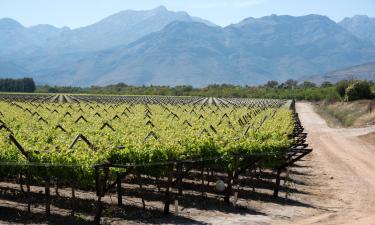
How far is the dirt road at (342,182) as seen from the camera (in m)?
21.5

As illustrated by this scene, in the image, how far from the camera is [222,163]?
22906 mm

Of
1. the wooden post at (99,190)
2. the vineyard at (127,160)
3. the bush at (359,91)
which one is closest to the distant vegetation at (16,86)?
the bush at (359,91)

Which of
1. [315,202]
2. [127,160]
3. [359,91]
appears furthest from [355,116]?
[127,160]

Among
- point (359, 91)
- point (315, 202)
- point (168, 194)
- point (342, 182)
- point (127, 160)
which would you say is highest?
point (359, 91)

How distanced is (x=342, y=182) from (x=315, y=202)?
6147mm

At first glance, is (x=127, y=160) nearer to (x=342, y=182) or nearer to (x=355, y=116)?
(x=342, y=182)

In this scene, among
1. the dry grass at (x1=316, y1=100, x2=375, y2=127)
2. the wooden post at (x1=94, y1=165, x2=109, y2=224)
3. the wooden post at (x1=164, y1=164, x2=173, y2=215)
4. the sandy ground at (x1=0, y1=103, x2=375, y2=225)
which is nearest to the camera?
the wooden post at (x1=94, y1=165, x2=109, y2=224)

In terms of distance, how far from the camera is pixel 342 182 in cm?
3005

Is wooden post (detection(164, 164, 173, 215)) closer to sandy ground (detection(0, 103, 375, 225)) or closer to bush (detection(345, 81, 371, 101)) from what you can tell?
sandy ground (detection(0, 103, 375, 225))

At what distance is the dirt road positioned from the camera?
Result: 2147 centimetres

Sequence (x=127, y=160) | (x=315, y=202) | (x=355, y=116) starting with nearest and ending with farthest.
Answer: (x=127, y=160) < (x=315, y=202) < (x=355, y=116)

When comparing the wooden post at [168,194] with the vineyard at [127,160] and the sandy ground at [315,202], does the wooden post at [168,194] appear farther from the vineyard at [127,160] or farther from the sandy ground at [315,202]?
the sandy ground at [315,202]

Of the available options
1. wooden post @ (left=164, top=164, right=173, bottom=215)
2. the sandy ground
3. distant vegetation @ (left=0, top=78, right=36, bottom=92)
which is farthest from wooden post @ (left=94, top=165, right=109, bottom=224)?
distant vegetation @ (left=0, top=78, right=36, bottom=92)

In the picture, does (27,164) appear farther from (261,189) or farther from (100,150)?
(261,189)
